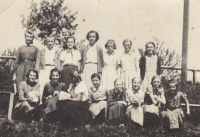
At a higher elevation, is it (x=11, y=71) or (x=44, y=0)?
(x=44, y=0)

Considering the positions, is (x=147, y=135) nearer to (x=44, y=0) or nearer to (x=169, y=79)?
(x=169, y=79)

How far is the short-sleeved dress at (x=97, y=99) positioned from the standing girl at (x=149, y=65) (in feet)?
1.26

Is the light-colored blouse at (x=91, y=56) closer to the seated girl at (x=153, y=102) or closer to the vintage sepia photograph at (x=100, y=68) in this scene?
the vintage sepia photograph at (x=100, y=68)

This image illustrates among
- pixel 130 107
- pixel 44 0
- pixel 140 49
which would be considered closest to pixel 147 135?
pixel 130 107

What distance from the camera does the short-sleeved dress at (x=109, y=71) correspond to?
2.72 metres

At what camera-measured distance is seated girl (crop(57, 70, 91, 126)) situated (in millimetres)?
2639

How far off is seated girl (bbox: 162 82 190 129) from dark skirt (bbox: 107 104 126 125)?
38 centimetres

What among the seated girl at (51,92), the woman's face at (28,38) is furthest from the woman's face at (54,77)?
the woman's face at (28,38)

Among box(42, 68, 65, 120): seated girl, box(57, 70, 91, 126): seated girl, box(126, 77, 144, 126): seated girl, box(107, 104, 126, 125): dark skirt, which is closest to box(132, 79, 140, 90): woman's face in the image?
box(126, 77, 144, 126): seated girl

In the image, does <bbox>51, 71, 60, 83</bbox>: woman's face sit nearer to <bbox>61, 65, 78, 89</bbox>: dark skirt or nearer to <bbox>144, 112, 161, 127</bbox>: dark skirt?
<bbox>61, 65, 78, 89</bbox>: dark skirt

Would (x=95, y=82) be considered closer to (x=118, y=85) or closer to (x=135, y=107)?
(x=118, y=85)

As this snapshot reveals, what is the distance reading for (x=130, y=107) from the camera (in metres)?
2.71

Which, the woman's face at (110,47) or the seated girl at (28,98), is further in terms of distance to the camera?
the woman's face at (110,47)

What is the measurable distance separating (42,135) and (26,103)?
312 mm
